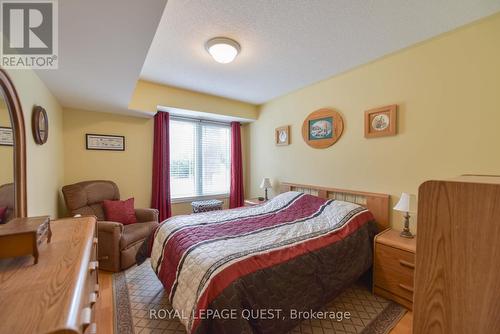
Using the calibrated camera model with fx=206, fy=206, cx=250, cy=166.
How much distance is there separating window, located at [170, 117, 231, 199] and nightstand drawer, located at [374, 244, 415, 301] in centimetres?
304

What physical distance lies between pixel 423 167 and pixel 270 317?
6.84ft

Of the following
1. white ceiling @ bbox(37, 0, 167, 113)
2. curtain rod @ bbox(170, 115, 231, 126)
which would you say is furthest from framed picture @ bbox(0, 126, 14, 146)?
curtain rod @ bbox(170, 115, 231, 126)

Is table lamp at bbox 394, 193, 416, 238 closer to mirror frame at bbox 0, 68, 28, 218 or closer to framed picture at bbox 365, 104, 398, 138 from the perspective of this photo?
framed picture at bbox 365, 104, 398, 138

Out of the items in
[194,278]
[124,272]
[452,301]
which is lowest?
[124,272]

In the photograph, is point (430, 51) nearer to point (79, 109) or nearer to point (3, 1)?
point (3, 1)

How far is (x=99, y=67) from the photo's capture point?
1.80 metres

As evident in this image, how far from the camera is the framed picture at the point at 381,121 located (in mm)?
2320

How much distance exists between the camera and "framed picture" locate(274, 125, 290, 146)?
362cm

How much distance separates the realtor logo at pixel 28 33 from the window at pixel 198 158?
7.33ft

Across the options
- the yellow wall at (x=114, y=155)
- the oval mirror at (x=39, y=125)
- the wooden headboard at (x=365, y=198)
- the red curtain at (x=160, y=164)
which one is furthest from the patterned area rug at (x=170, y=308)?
the oval mirror at (x=39, y=125)

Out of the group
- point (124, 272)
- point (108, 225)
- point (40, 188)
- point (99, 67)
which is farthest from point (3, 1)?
point (124, 272)

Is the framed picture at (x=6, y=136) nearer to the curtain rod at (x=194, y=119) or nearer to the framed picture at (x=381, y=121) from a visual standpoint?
the curtain rod at (x=194, y=119)

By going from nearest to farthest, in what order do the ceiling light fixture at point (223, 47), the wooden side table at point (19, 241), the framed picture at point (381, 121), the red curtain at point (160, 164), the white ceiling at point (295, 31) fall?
the wooden side table at point (19, 241) < the white ceiling at point (295, 31) < the ceiling light fixture at point (223, 47) < the framed picture at point (381, 121) < the red curtain at point (160, 164)

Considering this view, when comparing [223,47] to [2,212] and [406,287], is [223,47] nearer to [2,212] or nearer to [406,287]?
[2,212]
